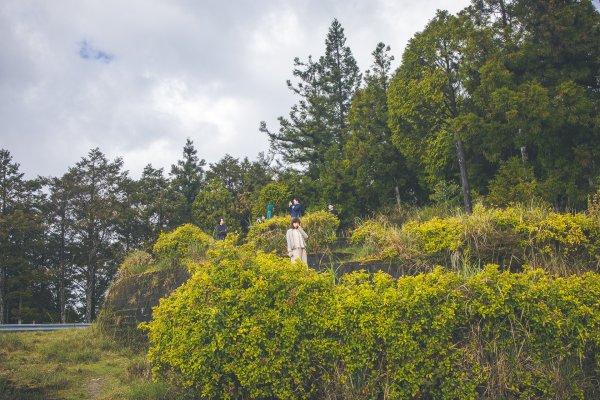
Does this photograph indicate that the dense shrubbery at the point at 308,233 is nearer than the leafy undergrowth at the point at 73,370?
No

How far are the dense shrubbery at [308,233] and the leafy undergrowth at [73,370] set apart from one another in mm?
3865

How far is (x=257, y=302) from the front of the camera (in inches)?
204

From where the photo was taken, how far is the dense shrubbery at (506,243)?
282 inches

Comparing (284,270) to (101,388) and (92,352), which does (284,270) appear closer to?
(101,388)

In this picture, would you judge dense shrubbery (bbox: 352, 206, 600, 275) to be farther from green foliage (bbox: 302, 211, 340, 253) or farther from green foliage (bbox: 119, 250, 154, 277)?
green foliage (bbox: 119, 250, 154, 277)

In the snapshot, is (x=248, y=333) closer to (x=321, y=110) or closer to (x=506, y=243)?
(x=506, y=243)

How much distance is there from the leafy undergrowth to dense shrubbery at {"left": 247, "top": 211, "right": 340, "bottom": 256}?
12.7 feet

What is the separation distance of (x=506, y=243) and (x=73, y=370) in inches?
306

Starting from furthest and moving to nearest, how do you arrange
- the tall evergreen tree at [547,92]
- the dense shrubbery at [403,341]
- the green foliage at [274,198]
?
1. the green foliage at [274,198]
2. the tall evergreen tree at [547,92]
3. the dense shrubbery at [403,341]

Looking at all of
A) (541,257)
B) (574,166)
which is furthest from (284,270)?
(574,166)

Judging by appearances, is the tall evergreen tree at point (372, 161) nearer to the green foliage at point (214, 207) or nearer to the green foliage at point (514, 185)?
the green foliage at point (514, 185)

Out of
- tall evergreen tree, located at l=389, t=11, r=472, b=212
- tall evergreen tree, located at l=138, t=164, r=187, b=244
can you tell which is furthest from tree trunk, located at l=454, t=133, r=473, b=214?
tall evergreen tree, located at l=138, t=164, r=187, b=244

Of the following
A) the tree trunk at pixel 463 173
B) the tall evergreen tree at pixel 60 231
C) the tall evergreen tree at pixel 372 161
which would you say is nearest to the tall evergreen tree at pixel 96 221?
the tall evergreen tree at pixel 60 231

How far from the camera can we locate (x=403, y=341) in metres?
4.75
